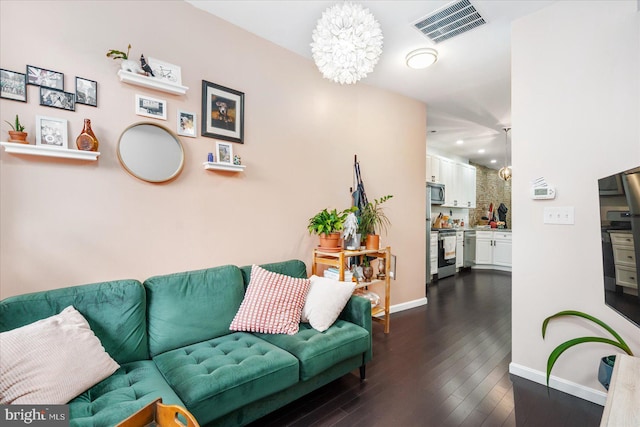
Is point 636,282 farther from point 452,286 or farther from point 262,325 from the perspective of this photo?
point 452,286

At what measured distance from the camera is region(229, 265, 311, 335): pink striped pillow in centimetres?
194

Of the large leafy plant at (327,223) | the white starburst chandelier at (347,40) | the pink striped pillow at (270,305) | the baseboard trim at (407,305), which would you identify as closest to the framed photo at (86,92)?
the white starburst chandelier at (347,40)

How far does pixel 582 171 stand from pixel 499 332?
72.7 inches

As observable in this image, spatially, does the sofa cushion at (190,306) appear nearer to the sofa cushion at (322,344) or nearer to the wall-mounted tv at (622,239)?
the sofa cushion at (322,344)

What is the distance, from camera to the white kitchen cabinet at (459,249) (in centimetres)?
611

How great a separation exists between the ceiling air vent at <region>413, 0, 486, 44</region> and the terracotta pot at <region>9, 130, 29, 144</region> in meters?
2.70

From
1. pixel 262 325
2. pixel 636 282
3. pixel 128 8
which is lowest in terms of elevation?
pixel 262 325

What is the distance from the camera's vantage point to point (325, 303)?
2062mm

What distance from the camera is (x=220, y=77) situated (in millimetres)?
2293

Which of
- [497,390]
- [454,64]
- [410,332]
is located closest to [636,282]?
[497,390]

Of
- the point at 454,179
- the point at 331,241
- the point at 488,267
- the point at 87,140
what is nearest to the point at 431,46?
the point at 331,241

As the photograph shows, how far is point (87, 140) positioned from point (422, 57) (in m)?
2.74

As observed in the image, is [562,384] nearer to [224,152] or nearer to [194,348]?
[194,348]

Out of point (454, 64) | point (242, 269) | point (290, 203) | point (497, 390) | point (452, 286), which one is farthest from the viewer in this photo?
point (452, 286)
